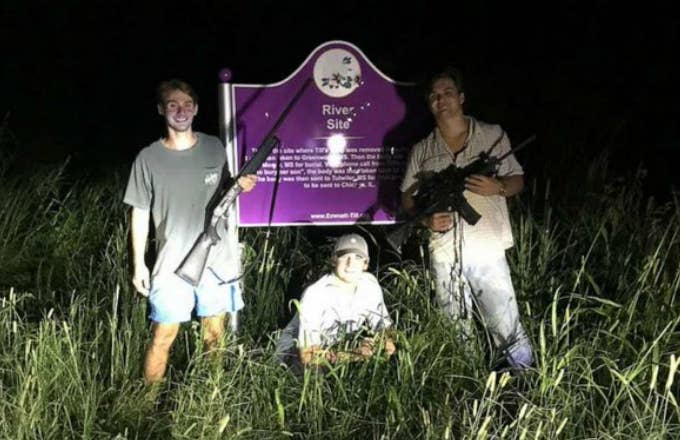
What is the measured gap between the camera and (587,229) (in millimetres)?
5570

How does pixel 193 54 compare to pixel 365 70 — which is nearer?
pixel 365 70

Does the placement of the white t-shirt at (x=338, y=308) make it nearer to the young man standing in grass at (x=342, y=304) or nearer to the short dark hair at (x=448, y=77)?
the young man standing in grass at (x=342, y=304)

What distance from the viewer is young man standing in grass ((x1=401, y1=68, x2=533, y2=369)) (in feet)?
14.2

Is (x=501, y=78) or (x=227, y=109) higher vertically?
(x=501, y=78)

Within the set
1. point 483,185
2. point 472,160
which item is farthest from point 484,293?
point 472,160

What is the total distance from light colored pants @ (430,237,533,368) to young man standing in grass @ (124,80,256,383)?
3.71ft

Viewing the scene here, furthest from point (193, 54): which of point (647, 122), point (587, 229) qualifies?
point (587, 229)

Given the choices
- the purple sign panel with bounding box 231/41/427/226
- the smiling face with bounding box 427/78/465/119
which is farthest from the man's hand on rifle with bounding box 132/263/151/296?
the smiling face with bounding box 427/78/465/119

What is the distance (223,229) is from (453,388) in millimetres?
1402

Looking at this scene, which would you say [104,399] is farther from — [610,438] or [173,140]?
[610,438]

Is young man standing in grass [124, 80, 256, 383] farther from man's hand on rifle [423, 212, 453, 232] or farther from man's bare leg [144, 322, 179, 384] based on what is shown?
man's hand on rifle [423, 212, 453, 232]

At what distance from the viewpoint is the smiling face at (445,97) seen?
4.30 meters

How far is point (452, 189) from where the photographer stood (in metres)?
4.25

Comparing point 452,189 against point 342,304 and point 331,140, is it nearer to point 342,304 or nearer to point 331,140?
point 342,304
